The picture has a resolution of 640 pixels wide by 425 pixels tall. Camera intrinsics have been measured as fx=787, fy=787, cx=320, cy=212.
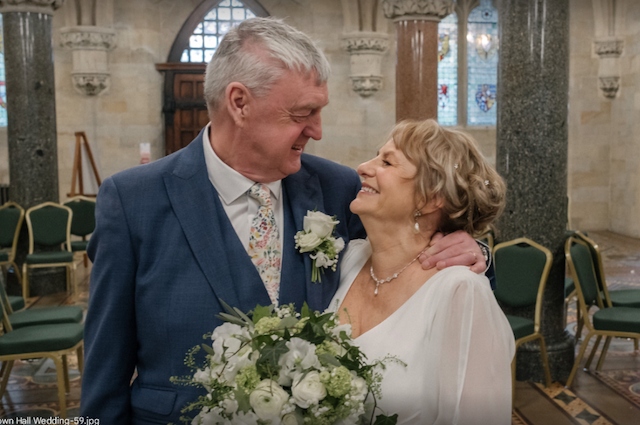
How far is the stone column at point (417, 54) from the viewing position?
8016mm

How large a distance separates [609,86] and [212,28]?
6893 millimetres

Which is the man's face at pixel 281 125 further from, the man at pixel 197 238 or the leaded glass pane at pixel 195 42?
the leaded glass pane at pixel 195 42

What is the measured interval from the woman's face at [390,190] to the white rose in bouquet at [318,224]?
0.10 metres

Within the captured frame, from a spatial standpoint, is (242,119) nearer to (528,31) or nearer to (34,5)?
(528,31)

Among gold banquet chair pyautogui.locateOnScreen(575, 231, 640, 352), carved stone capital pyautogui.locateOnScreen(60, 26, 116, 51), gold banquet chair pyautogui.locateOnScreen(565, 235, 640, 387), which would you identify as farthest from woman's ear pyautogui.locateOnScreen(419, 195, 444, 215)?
carved stone capital pyautogui.locateOnScreen(60, 26, 116, 51)

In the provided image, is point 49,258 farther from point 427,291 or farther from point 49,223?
point 427,291

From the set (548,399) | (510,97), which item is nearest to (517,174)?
(510,97)

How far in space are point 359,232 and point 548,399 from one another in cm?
318

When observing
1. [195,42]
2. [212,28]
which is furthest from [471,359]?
[212,28]

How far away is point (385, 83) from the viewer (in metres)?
13.4

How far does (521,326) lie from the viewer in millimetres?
5234

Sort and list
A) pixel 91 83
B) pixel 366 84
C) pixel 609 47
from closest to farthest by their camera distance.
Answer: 1. pixel 91 83
2. pixel 366 84
3. pixel 609 47

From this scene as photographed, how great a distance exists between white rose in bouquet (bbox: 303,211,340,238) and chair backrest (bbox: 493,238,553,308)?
10.8 ft

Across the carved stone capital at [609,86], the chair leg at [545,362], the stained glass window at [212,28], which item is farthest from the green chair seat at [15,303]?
the carved stone capital at [609,86]
